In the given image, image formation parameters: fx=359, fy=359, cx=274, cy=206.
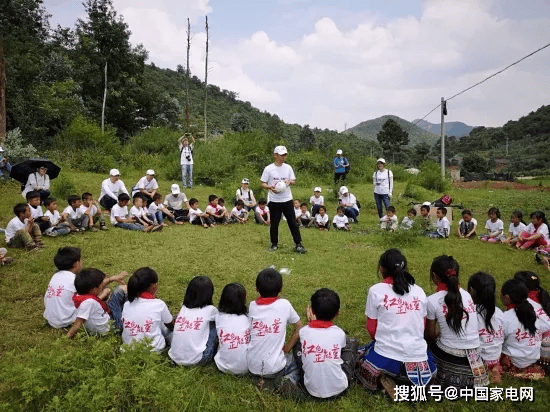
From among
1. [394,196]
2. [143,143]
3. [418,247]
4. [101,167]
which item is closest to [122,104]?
[143,143]

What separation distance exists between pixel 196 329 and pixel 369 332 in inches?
59.9

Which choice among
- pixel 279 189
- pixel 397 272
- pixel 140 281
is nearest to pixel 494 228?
pixel 279 189

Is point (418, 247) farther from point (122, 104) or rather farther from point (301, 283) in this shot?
point (122, 104)

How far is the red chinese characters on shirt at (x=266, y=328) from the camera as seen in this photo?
9.88ft

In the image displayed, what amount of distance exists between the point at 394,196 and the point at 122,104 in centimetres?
2032

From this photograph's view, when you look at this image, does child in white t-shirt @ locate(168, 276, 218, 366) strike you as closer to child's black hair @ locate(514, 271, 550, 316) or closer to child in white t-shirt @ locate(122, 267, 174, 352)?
child in white t-shirt @ locate(122, 267, 174, 352)

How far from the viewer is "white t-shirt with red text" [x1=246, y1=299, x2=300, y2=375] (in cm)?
297

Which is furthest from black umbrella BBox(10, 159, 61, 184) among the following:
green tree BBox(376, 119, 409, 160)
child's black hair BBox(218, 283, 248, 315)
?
green tree BBox(376, 119, 409, 160)

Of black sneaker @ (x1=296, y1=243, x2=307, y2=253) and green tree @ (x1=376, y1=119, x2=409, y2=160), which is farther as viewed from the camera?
green tree @ (x1=376, y1=119, x2=409, y2=160)

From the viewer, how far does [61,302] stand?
3.75 m

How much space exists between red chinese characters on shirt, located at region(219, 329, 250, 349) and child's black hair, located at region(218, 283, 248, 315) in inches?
7.5

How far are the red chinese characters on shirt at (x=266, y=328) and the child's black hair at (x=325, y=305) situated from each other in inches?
13.3

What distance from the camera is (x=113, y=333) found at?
3.40 m

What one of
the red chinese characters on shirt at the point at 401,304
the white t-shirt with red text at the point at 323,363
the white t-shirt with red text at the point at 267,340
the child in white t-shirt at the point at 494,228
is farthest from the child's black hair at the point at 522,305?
the child in white t-shirt at the point at 494,228
